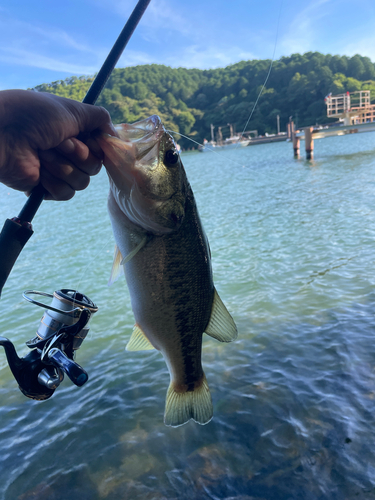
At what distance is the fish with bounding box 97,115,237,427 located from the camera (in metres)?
1.94

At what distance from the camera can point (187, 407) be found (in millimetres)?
2430

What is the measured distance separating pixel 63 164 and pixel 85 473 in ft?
10.8

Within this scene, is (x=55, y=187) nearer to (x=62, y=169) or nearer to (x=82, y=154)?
(x=62, y=169)

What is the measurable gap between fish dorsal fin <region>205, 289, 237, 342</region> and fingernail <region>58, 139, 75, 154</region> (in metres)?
1.27

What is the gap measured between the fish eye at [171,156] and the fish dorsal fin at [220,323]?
925 mm

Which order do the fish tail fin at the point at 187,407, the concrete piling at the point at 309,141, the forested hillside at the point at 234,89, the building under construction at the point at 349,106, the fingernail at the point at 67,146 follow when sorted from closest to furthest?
the fingernail at the point at 67,146, the fish tail fin at the point at 187,407, the forested hillside at the point at 234,89, the concrete piling at the point at 309,141, the building under construction at the point at 349,106

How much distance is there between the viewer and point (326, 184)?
20266 mm

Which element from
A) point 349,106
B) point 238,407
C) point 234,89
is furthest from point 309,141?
point 349,106

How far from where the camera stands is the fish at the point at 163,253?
194 cm

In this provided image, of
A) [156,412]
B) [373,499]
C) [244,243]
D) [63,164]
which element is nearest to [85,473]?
[156,412]

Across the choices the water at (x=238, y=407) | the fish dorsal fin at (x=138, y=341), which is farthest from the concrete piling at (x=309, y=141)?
the fish dorsal fin at (x=138, y=341)

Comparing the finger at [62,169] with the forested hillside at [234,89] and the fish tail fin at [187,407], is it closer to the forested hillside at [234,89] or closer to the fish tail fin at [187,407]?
the fish tail fin at [187,407]

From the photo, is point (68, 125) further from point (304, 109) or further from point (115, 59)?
point (304, 109)

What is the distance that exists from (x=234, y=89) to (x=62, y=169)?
47.8 meters
